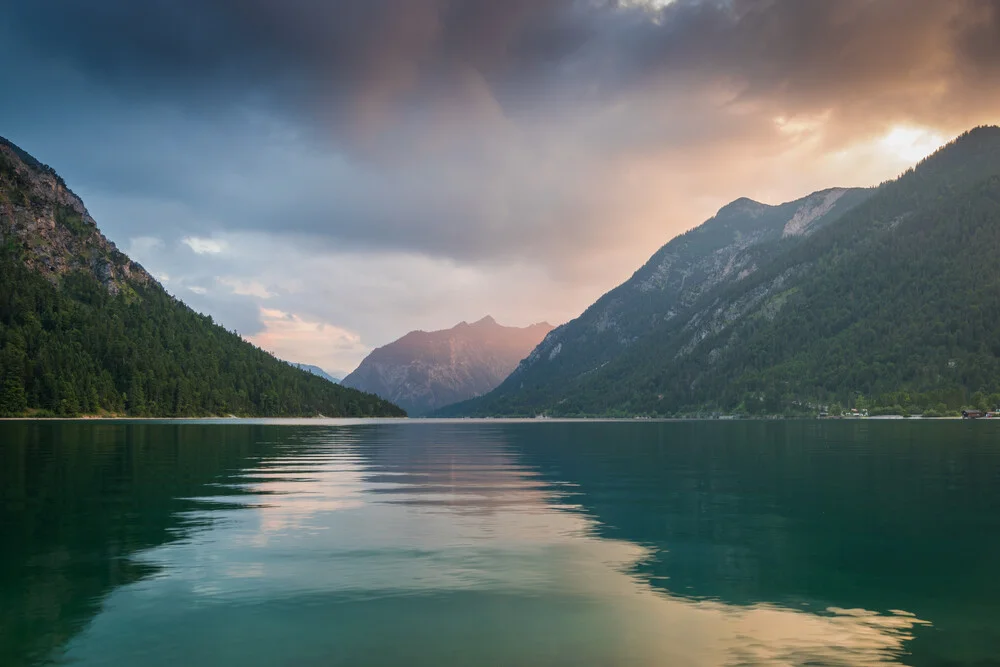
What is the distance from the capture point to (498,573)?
2797 centimetres

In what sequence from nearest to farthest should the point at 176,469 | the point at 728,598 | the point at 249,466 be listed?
the point at 728,598 → the point at 176,469 → the point at 249,466

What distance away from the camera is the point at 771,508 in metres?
45.2

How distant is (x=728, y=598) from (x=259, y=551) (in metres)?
20.3

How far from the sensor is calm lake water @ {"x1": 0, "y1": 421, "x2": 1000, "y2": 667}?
63.7 feet

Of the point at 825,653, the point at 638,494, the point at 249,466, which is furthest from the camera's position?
the point at 249,466

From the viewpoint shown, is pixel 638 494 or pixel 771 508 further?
pixel 638 494

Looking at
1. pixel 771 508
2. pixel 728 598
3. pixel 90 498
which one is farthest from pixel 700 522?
pixel 90 498

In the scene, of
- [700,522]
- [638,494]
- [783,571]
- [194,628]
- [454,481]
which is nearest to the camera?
[194,628]

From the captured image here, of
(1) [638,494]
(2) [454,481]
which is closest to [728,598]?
(1) [638,494]

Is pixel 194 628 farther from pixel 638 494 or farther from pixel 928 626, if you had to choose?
pixel 638 494

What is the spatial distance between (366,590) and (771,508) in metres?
29.8

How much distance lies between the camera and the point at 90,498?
47.3 m

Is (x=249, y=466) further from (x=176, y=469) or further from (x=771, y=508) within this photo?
(x=771, y=508)

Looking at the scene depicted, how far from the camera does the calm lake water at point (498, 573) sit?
19406mm
